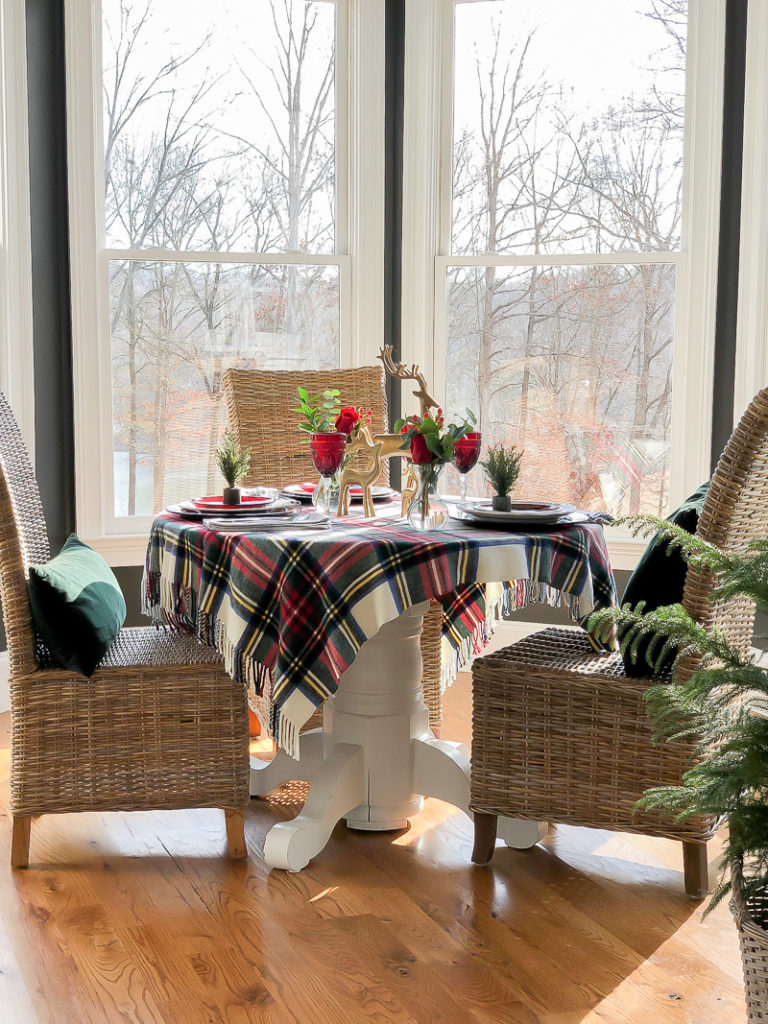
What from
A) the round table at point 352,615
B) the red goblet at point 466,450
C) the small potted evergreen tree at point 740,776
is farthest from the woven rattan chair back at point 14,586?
the small potted evergreen tree at point 740,776

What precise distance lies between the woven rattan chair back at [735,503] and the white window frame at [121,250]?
221 cm

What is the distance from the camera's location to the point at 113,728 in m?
2.34

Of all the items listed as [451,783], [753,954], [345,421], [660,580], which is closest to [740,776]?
[753,954]

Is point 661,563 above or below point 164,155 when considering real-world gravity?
below

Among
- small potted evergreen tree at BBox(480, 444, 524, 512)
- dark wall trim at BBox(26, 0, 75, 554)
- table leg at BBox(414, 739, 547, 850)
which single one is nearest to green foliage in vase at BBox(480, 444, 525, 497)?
small potted evergreen tree at BBox(480, 444, 524, 512)

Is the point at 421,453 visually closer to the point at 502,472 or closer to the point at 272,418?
the point at 502,472

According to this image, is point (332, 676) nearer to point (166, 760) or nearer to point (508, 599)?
point (166, 760)

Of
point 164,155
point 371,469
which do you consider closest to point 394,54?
point 164,155

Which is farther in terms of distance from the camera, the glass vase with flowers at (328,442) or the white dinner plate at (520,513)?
the glass vase with flowers at (328,442)

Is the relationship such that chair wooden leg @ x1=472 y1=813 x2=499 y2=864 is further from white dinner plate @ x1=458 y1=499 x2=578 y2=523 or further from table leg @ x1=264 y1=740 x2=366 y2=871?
white dinner plate @ x1=458 y1=499 x2=578 y2=523

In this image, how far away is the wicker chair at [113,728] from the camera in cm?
232

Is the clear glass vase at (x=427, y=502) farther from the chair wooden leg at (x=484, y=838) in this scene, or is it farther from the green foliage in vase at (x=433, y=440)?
the chair wooden leg at (x=484, y=838)

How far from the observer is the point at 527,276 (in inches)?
156

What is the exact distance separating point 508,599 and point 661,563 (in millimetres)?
536
